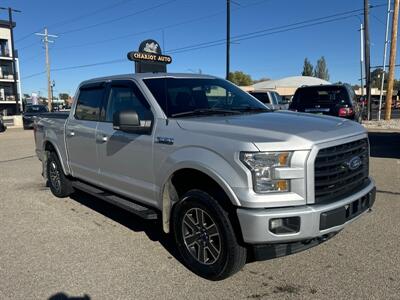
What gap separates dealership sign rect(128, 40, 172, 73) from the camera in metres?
17.1

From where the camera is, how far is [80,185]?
6.01 m

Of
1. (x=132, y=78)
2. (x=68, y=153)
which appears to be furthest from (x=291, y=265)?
(x=68, y=153)

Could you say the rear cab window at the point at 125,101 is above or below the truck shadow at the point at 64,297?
above

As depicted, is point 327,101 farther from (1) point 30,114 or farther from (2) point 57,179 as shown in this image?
(1) point 30,114

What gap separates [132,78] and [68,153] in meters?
2.04

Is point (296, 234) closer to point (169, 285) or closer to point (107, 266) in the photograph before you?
point (169, 285)

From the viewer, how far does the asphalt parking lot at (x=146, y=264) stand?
142 inches

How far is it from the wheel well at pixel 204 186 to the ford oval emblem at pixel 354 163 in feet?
3.80

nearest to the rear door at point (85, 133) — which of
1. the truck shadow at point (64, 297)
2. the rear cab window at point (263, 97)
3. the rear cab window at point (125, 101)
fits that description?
the rear cab window at point (125, 101)

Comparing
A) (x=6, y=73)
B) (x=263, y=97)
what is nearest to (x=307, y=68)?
(x=6, y=73)

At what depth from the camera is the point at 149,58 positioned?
17.5 metres

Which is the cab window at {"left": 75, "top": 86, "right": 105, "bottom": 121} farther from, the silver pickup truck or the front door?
the front door

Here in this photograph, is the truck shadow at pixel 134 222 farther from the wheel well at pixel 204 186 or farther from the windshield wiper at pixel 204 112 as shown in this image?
the windshield wiper at pixel 204 112

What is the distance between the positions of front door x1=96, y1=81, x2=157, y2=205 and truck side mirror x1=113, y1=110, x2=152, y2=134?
0.23 feet
